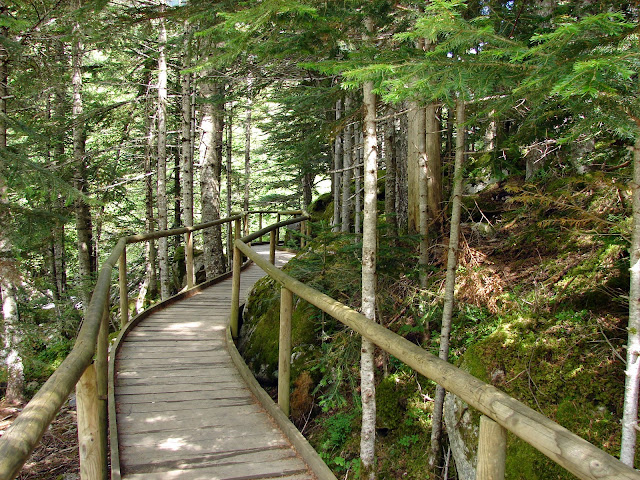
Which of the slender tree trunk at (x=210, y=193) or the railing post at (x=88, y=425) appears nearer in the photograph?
the railing post at (x=88, y=425)

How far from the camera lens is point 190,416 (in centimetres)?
370

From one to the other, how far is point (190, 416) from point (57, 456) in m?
3.19

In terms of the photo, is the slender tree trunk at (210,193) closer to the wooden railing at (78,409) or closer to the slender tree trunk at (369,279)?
the wooden railing at (78,409)

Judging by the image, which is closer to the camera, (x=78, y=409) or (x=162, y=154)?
(x=78, y=409)

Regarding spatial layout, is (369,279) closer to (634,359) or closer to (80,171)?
(634,359)

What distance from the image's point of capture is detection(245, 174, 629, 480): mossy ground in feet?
9.72

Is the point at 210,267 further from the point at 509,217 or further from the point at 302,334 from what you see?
the point at 509,217

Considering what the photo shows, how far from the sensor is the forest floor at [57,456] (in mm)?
5031

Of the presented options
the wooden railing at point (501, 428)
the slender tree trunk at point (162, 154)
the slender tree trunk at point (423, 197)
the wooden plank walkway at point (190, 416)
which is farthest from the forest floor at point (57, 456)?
the slender tree trunk at point (162, 154)

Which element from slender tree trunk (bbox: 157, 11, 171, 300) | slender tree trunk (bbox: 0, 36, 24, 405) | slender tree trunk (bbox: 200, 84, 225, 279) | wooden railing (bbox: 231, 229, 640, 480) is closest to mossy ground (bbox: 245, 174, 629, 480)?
wooden railing (bbox: 231, 229, 640, 480)

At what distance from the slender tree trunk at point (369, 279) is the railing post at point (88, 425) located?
207 cm

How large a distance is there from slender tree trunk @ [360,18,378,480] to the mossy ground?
51 centimetres

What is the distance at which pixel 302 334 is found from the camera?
19.3 feet

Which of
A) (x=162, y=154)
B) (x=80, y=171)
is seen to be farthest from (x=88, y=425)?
(x=80, y=171)
